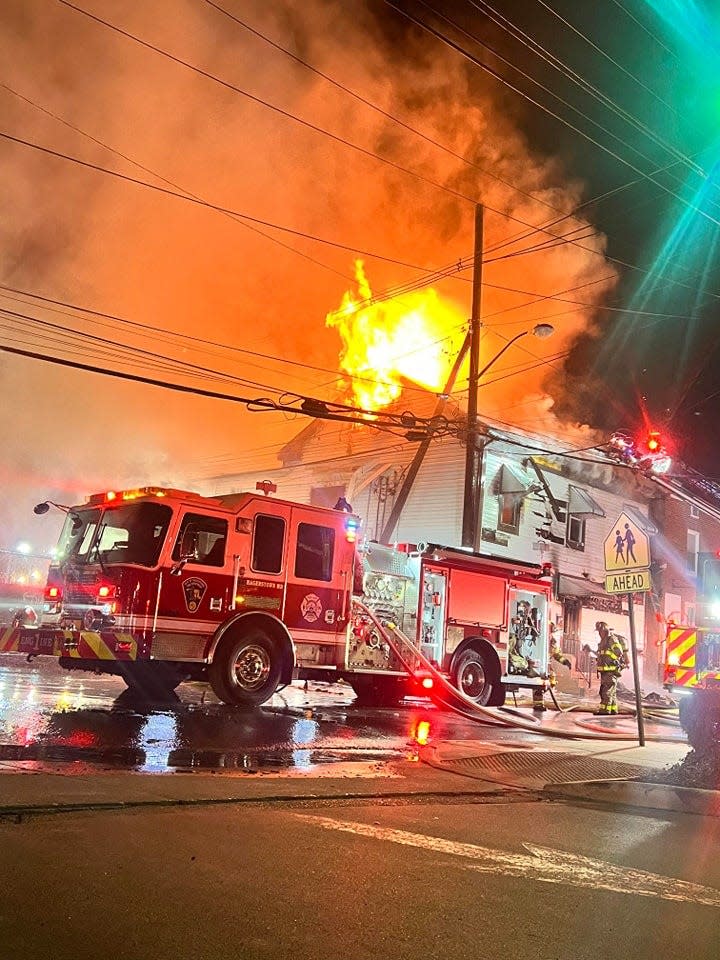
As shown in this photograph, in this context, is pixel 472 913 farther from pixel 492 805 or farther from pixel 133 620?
pixel 133 620

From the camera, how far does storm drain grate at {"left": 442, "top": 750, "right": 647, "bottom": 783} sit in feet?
21.4

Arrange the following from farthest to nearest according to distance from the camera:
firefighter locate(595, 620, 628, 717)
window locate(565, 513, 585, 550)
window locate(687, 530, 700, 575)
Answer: window locate(687, 530, 700, 575), window locate(565, 513, 585, 550), firefighter locate(595, 620, 628, 717)

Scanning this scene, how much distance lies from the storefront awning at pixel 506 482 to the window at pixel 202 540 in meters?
12.4

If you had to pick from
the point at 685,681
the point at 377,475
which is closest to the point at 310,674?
the point at 685,681

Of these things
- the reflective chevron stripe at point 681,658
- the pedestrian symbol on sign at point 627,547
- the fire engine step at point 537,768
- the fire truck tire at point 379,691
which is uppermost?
the pedestrian symbol on sign at point 627,547

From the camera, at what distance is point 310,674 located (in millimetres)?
9805

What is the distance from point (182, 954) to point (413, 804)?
9.01 ft

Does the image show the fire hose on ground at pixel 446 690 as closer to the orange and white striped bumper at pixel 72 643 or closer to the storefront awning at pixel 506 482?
the orange and white striped bumper at pixel 72 643

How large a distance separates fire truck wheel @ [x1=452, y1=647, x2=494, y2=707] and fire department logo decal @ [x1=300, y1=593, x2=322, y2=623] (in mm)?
2775

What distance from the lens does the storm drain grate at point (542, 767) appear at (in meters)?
6.52

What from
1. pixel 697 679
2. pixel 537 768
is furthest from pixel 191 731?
pixel 697 679

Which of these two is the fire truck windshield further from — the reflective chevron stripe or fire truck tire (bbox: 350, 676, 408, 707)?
the reflective chevron stripe

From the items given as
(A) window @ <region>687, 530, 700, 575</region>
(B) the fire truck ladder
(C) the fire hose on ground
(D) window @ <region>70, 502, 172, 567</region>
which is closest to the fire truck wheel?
(C) the fire hose on ground

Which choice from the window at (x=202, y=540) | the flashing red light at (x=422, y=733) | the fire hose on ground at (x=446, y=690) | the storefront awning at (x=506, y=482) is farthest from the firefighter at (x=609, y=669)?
the storefront awning at (x=506, y=482)
